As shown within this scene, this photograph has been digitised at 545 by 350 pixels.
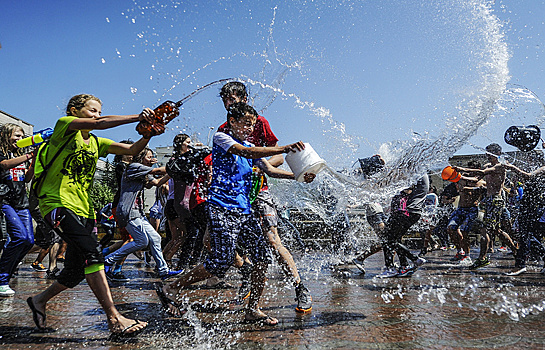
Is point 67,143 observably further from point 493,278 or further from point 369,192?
point 493,278

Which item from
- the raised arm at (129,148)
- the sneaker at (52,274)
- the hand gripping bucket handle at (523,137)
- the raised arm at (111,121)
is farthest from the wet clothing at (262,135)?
the hand gripping bucket handle at (523,137)

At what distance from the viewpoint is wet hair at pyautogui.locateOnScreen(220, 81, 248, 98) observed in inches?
162

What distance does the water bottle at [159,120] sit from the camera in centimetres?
281

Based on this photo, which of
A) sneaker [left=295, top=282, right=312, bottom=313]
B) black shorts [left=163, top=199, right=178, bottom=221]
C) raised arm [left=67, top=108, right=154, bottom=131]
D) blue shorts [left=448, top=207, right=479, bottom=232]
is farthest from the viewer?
blue shorts [left=448, top=207, right=479, bottom=232]

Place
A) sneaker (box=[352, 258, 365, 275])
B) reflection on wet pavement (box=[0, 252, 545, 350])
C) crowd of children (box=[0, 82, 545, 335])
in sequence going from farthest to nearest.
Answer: sneaker (box=[352, 258, 365, 275]) < crowd of children (box=[0, 82, 545, 335]) < reflection on wet pavement (box=[0, 252, 545, 350])

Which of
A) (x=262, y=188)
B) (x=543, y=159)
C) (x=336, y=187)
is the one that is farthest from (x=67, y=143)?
(x=543, y=159)

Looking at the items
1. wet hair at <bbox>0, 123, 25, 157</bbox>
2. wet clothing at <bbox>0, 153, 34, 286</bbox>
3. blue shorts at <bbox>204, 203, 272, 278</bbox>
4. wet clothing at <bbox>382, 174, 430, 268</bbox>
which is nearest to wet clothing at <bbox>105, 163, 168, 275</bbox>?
wet clothing at <bbox>0, 153, 34, 286</bbox>

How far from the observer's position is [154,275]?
22.5ft

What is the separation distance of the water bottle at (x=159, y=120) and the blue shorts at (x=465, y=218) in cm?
753

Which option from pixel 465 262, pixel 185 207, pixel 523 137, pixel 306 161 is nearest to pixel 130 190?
pixel 185 207

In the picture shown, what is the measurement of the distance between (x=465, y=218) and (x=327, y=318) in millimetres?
6130

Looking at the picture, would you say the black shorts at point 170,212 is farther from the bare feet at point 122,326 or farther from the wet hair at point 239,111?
the bare feet at point 122,326

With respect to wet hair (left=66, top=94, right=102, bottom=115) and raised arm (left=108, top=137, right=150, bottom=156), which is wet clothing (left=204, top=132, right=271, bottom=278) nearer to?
raised arm (left=108, top=137, right=150, bottom=156)

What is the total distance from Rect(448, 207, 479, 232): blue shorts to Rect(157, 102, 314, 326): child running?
6503 millimetres
